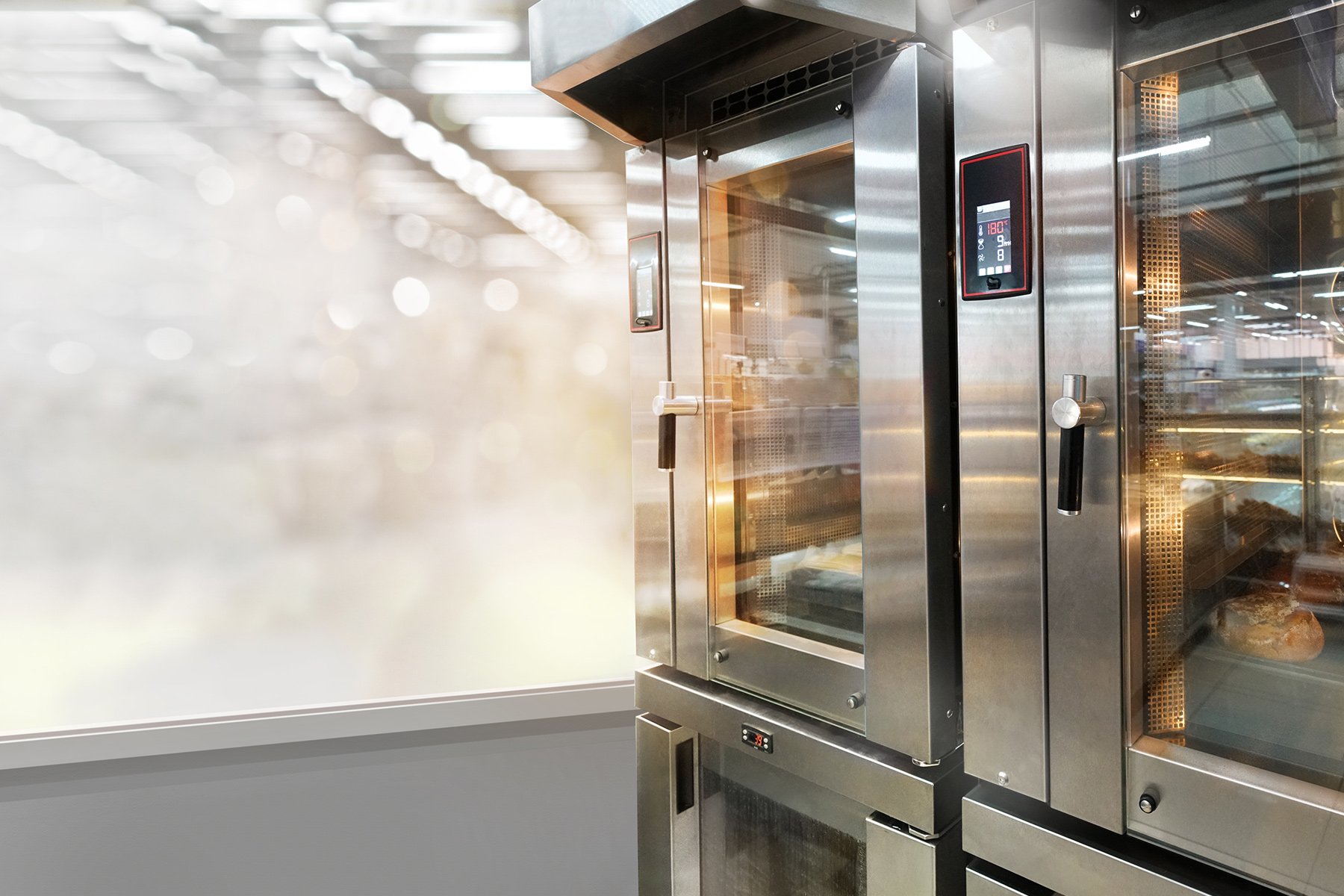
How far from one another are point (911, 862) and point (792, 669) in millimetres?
306

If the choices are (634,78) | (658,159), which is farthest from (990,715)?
(634,78)

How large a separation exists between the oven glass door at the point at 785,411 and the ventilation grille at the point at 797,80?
2.9 inches

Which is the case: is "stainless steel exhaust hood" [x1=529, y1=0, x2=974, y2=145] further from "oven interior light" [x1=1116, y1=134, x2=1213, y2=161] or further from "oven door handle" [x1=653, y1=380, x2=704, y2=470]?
"oven door handle" [x1=653, y1=380, x2=704, y2=470]

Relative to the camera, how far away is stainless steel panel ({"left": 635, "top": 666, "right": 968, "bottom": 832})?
40.9 inches

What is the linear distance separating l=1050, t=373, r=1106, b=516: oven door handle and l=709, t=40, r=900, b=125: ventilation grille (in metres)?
0.52

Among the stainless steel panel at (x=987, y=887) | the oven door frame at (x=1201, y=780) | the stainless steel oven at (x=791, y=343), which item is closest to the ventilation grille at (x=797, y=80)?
the stainless steel oven at (x=791, y=343)

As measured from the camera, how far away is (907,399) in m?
1.01

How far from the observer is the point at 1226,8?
2.52 ft

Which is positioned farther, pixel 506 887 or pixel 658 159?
pixel 506 887

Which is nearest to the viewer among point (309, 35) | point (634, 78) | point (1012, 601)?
point (1012, 601)

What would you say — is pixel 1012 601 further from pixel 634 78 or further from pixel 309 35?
pixel 309 35

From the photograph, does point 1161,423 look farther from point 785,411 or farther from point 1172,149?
point 785,411

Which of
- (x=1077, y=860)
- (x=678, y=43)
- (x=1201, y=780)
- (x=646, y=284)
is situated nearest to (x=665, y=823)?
(x=1077, y=860)

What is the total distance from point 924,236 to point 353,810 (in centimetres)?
183
